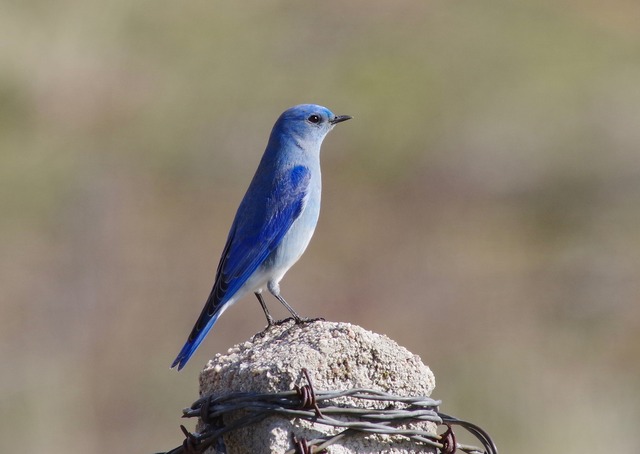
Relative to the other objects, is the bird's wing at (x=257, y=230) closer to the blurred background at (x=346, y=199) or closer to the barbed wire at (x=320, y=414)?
the barbed wire at (x=320, y=414)

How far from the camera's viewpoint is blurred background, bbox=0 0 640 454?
516 inches

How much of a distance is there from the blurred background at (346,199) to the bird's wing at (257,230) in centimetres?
411

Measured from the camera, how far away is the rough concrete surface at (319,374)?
358 cm

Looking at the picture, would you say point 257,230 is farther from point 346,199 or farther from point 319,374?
point 346,199

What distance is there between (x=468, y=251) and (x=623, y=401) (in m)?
5.12

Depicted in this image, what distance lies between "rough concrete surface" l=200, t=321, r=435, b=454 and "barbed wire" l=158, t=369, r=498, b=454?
37 millimetres

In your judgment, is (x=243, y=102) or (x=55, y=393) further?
(x=243, y=102)

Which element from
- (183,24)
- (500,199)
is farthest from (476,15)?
(500,199)

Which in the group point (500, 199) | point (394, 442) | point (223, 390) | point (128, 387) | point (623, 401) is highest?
point (500, 199)

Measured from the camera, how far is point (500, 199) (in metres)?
19.3

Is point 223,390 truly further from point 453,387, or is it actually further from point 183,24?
point 183,24

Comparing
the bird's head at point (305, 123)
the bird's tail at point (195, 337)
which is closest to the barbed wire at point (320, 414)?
the bird's tail at point (195, 337)

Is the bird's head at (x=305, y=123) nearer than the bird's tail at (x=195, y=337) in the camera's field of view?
No

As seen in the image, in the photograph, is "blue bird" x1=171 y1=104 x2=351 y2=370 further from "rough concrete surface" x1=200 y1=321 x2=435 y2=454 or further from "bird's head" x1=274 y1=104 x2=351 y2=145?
"rough concrete surface" x1=200 y1=321 x2=435 y2=454
